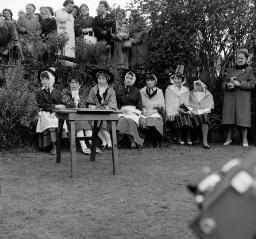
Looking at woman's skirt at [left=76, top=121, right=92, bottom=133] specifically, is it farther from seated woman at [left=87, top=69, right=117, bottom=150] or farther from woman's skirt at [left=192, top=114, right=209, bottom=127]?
woman's skirt at [left=192, top=114, right=209, bottom=127]

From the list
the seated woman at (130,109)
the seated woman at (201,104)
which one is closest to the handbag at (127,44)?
the seated woman at (130,109)

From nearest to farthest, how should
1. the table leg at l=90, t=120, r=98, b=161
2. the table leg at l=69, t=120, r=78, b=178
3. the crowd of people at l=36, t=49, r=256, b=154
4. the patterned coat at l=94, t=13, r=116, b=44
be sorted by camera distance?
the table leg at l=69, t=120, r=78, b=178 < the table leg at l=90, t=120, r=98, b=161 < the crowd of people at l=36, t=49, r=256, b=154 < the patterned coat at l=94, t=13, r=116, b=44

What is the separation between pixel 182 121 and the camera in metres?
10.7

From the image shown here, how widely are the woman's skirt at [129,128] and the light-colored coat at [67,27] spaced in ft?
8.53

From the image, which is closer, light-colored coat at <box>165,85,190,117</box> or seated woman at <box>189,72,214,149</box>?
Result: seated woman at <box>189,72,214,149</box>

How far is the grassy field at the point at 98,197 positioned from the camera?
444 cm

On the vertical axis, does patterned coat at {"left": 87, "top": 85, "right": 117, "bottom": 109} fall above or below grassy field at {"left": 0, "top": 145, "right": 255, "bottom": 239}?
above

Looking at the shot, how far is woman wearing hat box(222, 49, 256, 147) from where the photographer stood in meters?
10.9

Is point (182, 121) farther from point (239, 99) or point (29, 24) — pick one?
point (29, 24)

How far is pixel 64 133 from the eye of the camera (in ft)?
31.3

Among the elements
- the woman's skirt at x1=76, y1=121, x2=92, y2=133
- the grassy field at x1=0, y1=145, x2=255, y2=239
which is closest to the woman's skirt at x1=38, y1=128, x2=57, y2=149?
the grassy field at x1=0, y1=145, x2=255, y2=239

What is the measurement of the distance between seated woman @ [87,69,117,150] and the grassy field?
3.85 feet

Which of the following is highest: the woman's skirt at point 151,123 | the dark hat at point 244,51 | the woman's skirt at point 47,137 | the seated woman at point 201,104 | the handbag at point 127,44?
the handbag at point 127,44

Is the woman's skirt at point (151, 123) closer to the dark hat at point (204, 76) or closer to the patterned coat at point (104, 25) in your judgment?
the dark hat at point (204, 76)
